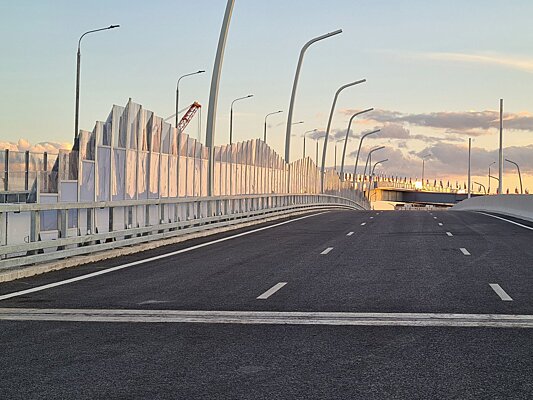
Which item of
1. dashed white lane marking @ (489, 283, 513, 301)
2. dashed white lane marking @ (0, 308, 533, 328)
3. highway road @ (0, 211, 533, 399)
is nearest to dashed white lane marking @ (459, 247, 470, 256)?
highway road @ (0, 211, 533, 399)

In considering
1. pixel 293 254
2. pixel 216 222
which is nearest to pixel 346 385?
pixel 293 254

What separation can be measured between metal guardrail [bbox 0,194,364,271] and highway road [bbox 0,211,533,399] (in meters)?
0.58

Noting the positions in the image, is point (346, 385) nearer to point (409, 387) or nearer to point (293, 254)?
point (409, 387)

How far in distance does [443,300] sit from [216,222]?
1680 centimetres

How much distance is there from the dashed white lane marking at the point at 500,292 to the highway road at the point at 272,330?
0.02 m

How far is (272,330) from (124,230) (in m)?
10.4

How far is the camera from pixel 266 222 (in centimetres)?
3519

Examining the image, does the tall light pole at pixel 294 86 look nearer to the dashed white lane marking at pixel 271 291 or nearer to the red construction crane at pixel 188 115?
the dashed white lane marking at pixel 271 291

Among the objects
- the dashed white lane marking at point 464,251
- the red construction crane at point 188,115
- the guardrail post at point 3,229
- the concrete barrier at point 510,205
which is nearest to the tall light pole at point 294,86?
the concrete barrier at point 510,205

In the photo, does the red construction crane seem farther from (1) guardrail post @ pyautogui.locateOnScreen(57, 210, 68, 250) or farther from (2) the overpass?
(1) guardrail post @ pyautogui.locateOnScreen(57, 210, 68, 250)

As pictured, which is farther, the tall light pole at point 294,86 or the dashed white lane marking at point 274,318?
the tall light pole at point 294,86

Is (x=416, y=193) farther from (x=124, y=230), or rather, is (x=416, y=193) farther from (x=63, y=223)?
(x=63, y=223)

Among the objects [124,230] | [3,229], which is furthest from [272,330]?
[124,230]

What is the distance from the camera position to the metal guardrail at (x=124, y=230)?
14.2m
